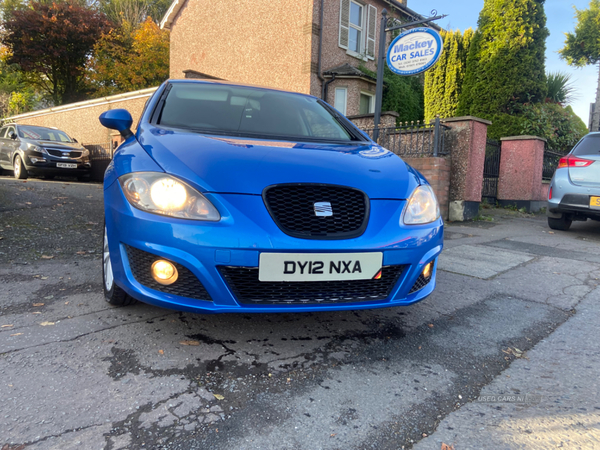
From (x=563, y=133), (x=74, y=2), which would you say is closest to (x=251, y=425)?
(x=563, y=133)

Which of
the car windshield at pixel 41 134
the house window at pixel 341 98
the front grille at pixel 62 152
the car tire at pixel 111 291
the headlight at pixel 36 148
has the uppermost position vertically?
the house window at pixel 341 98

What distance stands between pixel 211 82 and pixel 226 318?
2.02 m

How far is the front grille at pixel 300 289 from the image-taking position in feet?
6.31

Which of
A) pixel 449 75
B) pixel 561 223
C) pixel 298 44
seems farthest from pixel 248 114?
pixel 298 44

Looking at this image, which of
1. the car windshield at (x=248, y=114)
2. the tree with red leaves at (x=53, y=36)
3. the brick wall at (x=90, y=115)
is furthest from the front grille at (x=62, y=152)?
the tree with red leaves at (x=53, y=36)

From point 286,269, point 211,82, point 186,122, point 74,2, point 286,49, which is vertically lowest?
point 286,269

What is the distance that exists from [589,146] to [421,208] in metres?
5.13

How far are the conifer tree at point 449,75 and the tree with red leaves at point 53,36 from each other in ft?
69.9

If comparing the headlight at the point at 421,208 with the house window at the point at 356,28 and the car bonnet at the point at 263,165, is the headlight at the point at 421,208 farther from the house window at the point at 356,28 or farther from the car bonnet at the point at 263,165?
the house window at the point at 356,28

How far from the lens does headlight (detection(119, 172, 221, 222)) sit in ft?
6.37

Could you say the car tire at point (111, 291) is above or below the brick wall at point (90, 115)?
below

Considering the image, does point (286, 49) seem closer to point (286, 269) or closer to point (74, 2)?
point (286, 269)

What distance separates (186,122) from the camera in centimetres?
284

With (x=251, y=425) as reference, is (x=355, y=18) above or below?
above
